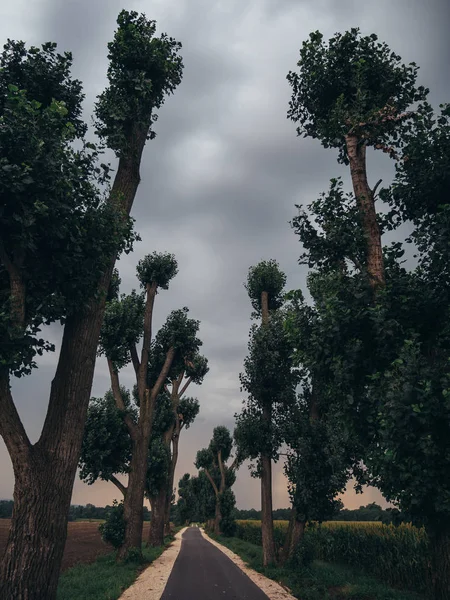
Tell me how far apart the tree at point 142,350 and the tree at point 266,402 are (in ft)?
13.0

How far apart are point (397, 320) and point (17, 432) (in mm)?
7021

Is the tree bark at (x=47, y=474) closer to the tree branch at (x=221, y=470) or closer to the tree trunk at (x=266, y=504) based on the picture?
the tree trunk at (x=266, y=504)

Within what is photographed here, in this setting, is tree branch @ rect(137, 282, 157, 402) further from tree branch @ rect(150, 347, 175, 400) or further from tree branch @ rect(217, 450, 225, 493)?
tree branch @ rect(217, 450, 225, 493)

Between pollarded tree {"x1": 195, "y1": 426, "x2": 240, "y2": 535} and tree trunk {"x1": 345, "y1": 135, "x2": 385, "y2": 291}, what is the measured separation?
120 feet

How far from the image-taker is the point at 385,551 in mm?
15594

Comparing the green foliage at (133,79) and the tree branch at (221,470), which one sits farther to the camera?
the tree branch at (221,470)

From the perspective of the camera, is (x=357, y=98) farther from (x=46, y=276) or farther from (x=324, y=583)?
(x=324, y=583)

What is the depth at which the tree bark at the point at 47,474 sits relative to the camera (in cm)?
581

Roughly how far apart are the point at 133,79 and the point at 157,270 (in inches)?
438

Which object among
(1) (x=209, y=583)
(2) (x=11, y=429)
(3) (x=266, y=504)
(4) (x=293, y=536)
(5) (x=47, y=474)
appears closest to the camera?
(2) (x=11, y=429)

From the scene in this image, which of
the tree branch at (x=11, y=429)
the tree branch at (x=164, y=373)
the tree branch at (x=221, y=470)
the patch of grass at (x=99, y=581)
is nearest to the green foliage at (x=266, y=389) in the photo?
the tree branch at (x=164, y=373)

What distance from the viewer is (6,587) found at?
5.64 m

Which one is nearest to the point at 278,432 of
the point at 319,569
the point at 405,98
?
the point at 319,569

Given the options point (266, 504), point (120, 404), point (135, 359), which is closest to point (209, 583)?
point (266, 504)
